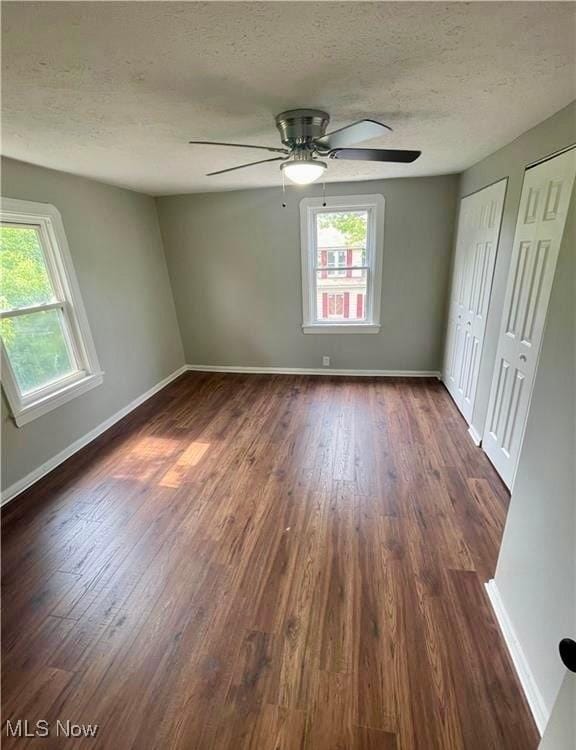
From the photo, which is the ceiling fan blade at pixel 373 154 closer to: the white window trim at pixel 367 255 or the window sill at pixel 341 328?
the white window trim at pixel 367 255

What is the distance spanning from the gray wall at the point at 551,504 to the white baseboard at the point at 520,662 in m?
0.04

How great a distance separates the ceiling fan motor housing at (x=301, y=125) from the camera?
167cm

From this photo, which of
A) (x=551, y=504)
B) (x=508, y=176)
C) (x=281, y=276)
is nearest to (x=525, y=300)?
(x=508, y=176)

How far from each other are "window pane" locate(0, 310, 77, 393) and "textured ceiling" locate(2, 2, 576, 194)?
119 centimetres

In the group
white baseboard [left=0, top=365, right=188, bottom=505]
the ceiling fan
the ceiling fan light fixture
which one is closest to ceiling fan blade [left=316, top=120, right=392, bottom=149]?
the ceiling fan

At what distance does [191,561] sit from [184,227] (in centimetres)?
385

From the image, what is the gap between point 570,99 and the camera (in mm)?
1663

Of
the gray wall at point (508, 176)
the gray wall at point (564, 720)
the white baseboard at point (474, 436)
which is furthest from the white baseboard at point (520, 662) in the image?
the gray wall at point (508, 176)

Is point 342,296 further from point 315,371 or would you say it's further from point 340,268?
point 315,371

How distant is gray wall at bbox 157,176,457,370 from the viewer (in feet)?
12.3

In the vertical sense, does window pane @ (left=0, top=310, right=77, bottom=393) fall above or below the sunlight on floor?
above

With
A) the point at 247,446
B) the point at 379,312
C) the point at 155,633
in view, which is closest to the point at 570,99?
the point at 379,312

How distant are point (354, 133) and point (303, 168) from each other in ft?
0.98

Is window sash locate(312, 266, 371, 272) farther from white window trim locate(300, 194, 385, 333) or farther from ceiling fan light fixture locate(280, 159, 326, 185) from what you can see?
ceiling fan light fixture locate(280, 159, 326, 185)
